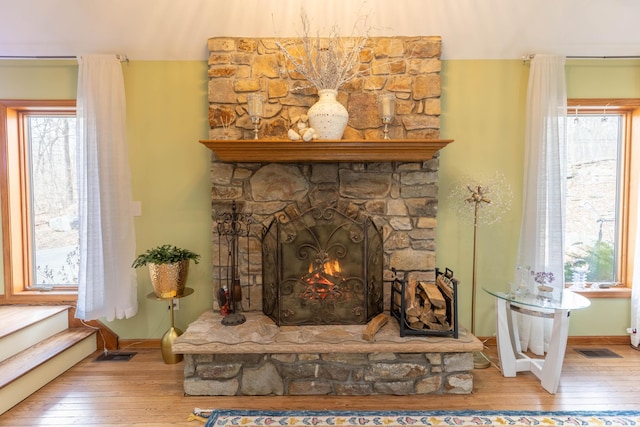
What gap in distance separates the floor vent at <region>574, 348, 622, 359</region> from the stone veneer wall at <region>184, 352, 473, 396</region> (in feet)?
4.32

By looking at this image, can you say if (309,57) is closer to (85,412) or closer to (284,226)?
(284,226)

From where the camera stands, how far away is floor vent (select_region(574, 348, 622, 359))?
270 centimetres

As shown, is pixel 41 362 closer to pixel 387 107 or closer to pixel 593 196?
pixel 387 107

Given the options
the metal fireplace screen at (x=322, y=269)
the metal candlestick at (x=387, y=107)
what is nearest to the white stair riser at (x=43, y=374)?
the metal fireplace screen at (x=322, y=269)

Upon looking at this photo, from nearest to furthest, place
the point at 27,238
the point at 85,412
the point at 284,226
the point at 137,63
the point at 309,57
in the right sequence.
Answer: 1. the point at 85,412
2. the point at 309,57
3. the point at 284,226
4. the point at 137,63
5. the point at 27,238

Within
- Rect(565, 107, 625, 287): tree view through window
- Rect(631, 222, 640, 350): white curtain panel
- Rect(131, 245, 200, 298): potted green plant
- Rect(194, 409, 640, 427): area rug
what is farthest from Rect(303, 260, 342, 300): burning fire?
Rect(631, 222, 640, 350): white curtain panel

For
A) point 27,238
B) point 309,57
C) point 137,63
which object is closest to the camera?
point 309,57

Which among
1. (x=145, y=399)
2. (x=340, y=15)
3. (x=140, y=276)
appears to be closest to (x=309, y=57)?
(x=340, y=15)

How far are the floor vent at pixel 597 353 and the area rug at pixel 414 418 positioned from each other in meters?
0.81

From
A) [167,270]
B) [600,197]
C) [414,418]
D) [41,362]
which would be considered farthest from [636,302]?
[41,362]

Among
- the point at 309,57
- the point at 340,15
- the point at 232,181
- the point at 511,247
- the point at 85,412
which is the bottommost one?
the point at 85,412

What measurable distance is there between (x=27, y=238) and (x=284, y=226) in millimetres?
2343

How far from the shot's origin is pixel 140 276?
2.88 metres

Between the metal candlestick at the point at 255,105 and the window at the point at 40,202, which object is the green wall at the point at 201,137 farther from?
the metal candlestick at the point at 255,105
